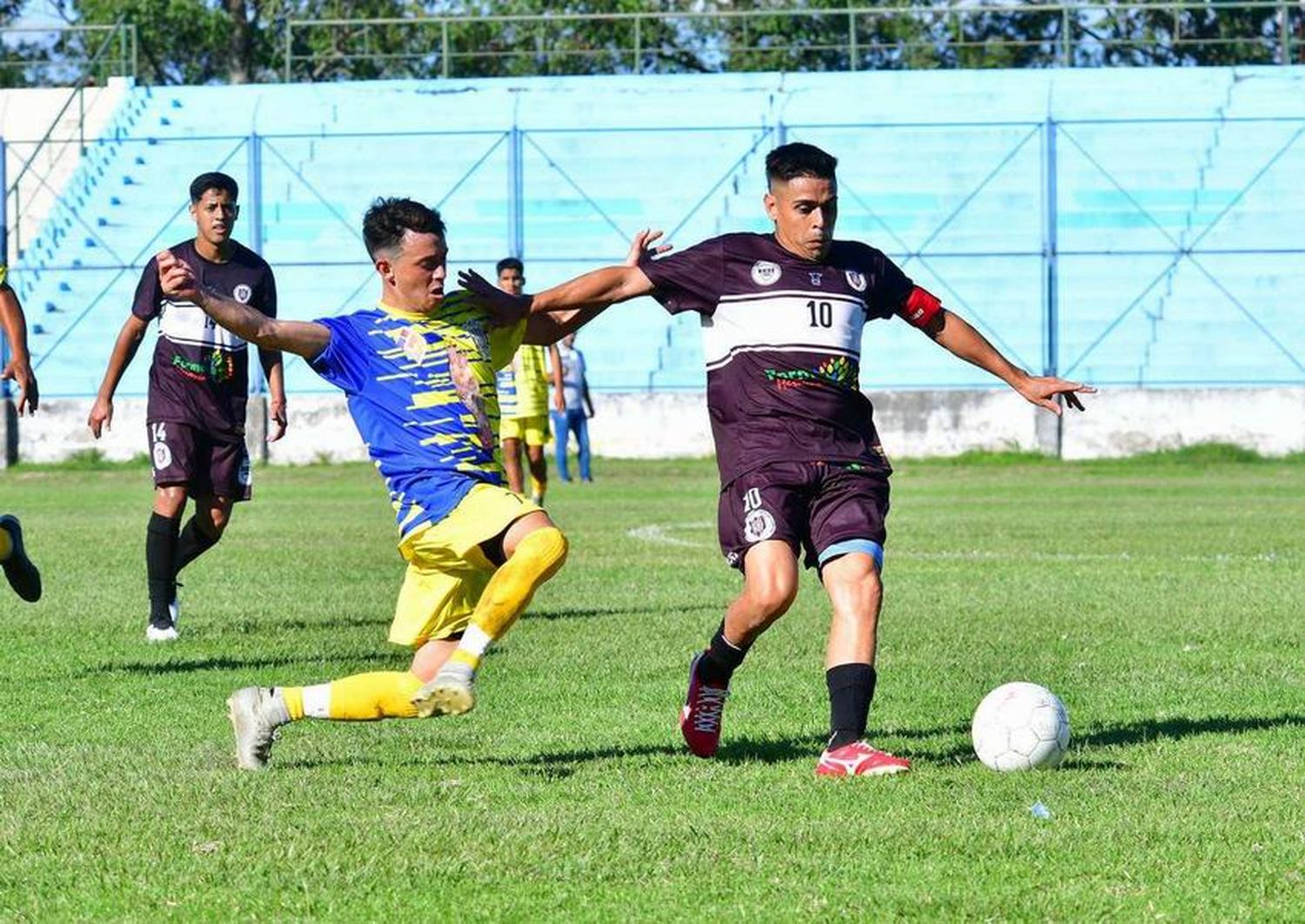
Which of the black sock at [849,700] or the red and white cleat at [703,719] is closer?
the black sock at [849,700]

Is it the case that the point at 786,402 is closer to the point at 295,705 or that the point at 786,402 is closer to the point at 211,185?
the point at 295,705

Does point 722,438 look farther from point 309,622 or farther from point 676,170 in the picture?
point 676,170

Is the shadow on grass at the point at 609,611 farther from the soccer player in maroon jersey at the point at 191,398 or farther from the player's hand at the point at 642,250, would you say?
the player's hand at the point at 642,250

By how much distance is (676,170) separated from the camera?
33156 millimetres

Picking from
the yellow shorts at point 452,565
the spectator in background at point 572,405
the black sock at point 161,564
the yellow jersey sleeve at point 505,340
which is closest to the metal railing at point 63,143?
the spectator in background at point 572,405

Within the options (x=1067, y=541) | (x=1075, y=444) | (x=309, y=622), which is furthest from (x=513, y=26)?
(x=309, y=622)

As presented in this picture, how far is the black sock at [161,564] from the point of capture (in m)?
10.1

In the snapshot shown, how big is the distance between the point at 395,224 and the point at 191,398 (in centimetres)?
411

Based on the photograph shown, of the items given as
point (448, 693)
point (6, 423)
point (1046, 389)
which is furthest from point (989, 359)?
point (6, 423)

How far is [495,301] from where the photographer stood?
6.62 metres

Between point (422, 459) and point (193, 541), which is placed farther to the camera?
point (193, 541)

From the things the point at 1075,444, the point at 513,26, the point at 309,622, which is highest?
the point at 513,26

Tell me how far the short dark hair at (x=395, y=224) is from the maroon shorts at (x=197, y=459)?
396 cm

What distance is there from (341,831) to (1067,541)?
36.4 ft
